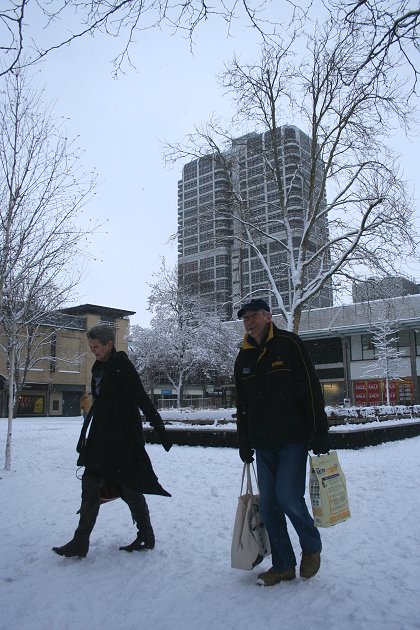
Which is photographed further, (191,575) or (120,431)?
(120,431)

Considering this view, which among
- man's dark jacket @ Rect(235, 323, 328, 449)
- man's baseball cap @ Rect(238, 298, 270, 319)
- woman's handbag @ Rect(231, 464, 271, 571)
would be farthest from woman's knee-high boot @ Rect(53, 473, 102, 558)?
man's baseball cap @ Rect(238, 298, 270, 319)

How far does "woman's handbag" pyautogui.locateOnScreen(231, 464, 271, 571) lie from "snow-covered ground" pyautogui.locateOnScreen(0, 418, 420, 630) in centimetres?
14

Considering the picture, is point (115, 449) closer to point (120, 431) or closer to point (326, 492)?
point (120, 431)

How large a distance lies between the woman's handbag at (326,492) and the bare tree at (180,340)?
95.6 feet

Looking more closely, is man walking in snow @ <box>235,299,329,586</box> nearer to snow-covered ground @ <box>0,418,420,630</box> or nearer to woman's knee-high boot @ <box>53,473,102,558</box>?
snow-covered ground @ <box>0,418,420,630</box>

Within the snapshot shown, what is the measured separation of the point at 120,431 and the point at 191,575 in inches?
44.6

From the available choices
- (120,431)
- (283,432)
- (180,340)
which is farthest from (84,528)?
(180,340)

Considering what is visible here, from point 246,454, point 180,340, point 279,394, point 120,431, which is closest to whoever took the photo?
point 279,394

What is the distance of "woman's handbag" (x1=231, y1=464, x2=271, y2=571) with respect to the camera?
3.29m

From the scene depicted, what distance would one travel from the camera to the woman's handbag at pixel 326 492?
127 inches

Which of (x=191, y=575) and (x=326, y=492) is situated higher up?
(x=326, y=492)

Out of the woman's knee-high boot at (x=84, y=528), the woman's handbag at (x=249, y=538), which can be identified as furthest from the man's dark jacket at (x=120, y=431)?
the woman's handbag at (x=249, y=538)

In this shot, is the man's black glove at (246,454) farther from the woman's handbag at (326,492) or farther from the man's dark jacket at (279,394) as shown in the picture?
the woman's handbag at (326,492)

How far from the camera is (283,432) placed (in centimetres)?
324
